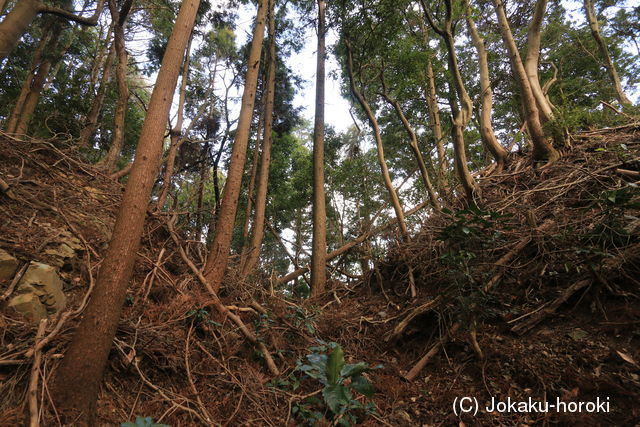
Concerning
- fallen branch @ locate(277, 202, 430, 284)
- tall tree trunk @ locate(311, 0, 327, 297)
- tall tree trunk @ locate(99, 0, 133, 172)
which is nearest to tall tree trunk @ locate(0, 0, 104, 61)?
tall tree trunk @ locate(99, 0, 133, 172)

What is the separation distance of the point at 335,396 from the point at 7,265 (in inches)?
141

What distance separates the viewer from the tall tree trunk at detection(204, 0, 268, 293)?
460cm

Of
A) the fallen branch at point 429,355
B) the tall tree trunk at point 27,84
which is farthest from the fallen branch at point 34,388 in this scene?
the tall tree trunk at point 27,84

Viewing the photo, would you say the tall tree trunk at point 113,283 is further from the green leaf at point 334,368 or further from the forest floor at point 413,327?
the green leaf at point 334,368

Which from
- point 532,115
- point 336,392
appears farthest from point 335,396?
point 532,115

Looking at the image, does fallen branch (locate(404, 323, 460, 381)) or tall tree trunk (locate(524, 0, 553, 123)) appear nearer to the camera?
fallen branch (locate(404, 323, 460, 381))

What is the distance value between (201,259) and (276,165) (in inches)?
278

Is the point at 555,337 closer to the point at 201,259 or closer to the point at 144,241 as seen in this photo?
the point at 201,259

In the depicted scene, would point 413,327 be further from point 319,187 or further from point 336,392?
point 319,187

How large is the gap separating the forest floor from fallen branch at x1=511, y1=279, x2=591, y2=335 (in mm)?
13

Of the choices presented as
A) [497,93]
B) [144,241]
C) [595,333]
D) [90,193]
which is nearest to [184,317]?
[144,241]

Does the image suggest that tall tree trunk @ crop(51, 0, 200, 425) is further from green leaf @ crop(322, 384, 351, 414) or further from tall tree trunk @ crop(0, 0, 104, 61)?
tall tree trunk @ crop(0, 0, 104, 61)

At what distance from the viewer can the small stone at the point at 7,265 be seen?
2.98m

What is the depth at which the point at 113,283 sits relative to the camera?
7.88ft
